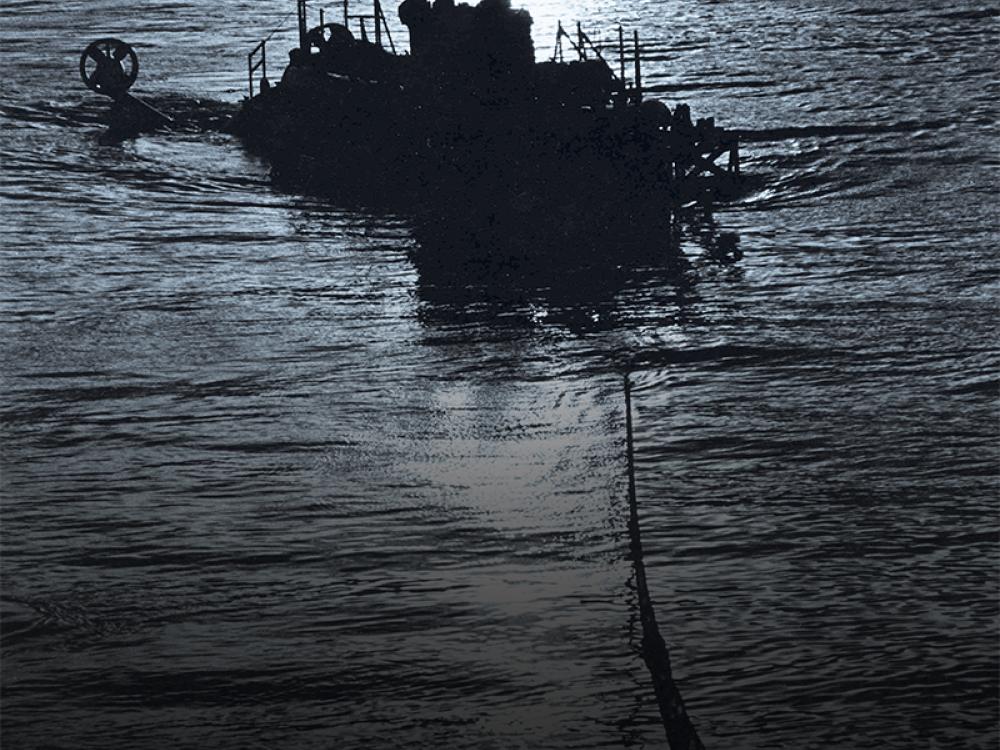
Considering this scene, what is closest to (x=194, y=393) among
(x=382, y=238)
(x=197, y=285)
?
(x=197, y=285)

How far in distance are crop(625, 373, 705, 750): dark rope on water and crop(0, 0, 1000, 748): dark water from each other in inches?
5.4

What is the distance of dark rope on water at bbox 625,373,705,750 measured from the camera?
47.8ft

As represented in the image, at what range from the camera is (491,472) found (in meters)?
21.4

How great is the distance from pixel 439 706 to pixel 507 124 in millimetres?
26360

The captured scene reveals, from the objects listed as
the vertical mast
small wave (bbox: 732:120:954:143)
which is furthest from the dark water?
the vertical mast

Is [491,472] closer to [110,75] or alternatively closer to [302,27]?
[302,27]

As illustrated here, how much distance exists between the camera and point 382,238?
36.9 m

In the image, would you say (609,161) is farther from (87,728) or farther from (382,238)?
(87,728)

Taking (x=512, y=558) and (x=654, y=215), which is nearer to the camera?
(x=512, y=558)

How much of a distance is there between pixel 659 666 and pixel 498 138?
25.9 m

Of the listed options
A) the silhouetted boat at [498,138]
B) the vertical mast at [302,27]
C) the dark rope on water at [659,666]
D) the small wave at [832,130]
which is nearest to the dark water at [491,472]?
the dark rope on water at [659,666]

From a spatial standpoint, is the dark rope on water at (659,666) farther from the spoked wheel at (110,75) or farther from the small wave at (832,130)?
the spoked wheel at (110,75)

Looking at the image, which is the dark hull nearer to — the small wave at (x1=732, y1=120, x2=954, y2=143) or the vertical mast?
the vertical mast

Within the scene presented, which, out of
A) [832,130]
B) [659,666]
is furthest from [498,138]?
[659,666]
